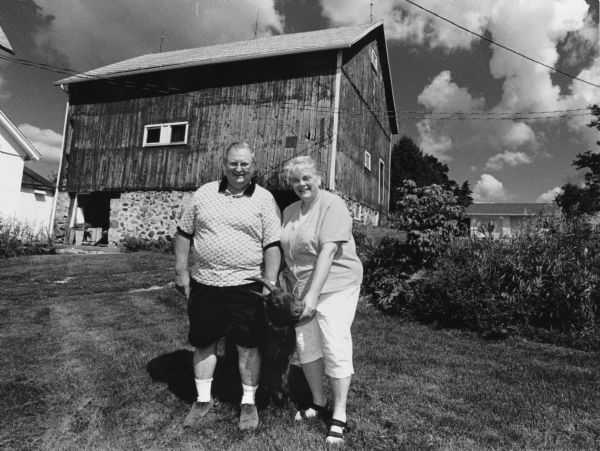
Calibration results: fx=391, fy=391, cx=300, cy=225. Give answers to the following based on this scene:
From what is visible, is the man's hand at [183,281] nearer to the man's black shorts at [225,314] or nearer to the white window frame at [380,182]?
the man's black shorts at [225,314]

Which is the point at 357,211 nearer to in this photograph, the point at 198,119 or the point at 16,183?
the point at 198,119

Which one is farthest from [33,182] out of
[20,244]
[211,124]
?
[211,124]

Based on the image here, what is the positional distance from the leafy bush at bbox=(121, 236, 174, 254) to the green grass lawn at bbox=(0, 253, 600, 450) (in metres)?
7.44

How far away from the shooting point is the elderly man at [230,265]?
2750 mm

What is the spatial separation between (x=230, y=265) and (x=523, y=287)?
184 inches

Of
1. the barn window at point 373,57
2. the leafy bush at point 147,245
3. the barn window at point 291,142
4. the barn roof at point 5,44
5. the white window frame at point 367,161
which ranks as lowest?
the leafy bush at point 147,245

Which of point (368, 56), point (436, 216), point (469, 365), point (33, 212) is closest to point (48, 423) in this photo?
point (469, 365)

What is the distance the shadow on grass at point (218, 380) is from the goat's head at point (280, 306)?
870 millimetres

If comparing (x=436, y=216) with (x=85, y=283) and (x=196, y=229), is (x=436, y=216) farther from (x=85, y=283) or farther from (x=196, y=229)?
(x=85, y=283)

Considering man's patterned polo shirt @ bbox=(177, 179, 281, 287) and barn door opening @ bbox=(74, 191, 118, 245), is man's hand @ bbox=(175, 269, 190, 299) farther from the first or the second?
barn door opening @ bbox=(74, 191, 118, 245)

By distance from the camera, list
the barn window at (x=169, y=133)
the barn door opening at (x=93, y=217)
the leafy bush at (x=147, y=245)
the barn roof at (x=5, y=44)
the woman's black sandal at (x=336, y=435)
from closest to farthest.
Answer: the woman's black sandal at (x=336, y=435), the barn roof at (x=5, y=44), the leafy bush at (x=147, y=245), the barn window at (x=169, y=133), the barn door opening at (x=93, y=217)

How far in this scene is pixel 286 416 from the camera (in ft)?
9.40

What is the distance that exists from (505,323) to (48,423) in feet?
17.7

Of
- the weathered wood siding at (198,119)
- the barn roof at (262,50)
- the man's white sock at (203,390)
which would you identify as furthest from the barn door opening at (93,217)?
the man's white sock at (203,390)
